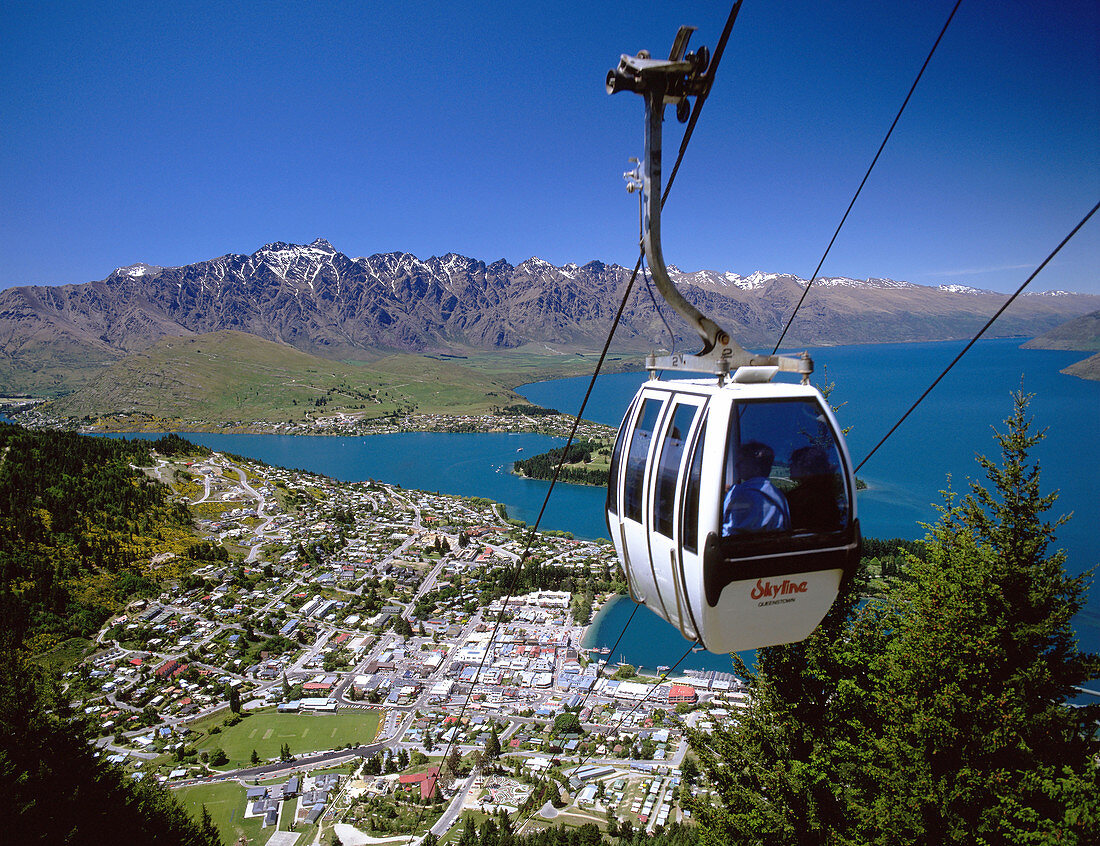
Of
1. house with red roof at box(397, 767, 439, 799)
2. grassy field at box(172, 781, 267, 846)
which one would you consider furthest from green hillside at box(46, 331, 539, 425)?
house with red roof at box(397, 767, 439, 799)

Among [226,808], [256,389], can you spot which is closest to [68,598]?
[226,808]

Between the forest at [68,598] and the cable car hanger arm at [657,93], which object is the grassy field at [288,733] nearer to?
the forest at [68,598]

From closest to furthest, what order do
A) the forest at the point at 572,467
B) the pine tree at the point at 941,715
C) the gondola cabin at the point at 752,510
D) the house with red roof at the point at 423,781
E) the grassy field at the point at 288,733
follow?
the gondola cabin at the point at 752,510 < the pine tree at the point at 941,715 < the house with red roof at the point at 423,781 < the grassy field at the point at 288,733 < the forest at the point at 572,467

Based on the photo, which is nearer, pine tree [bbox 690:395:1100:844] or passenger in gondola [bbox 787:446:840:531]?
passenger in gondola [bbox 787:446:840:531]

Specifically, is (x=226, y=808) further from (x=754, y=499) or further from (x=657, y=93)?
(x=657, y=93)

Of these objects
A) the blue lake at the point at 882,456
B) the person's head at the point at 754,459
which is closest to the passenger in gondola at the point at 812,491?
the person's head at the point at 754,459

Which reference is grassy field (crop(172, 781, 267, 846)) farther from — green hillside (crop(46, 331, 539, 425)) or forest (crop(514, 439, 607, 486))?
green hillside (crop(46, 331, 539, 425))
